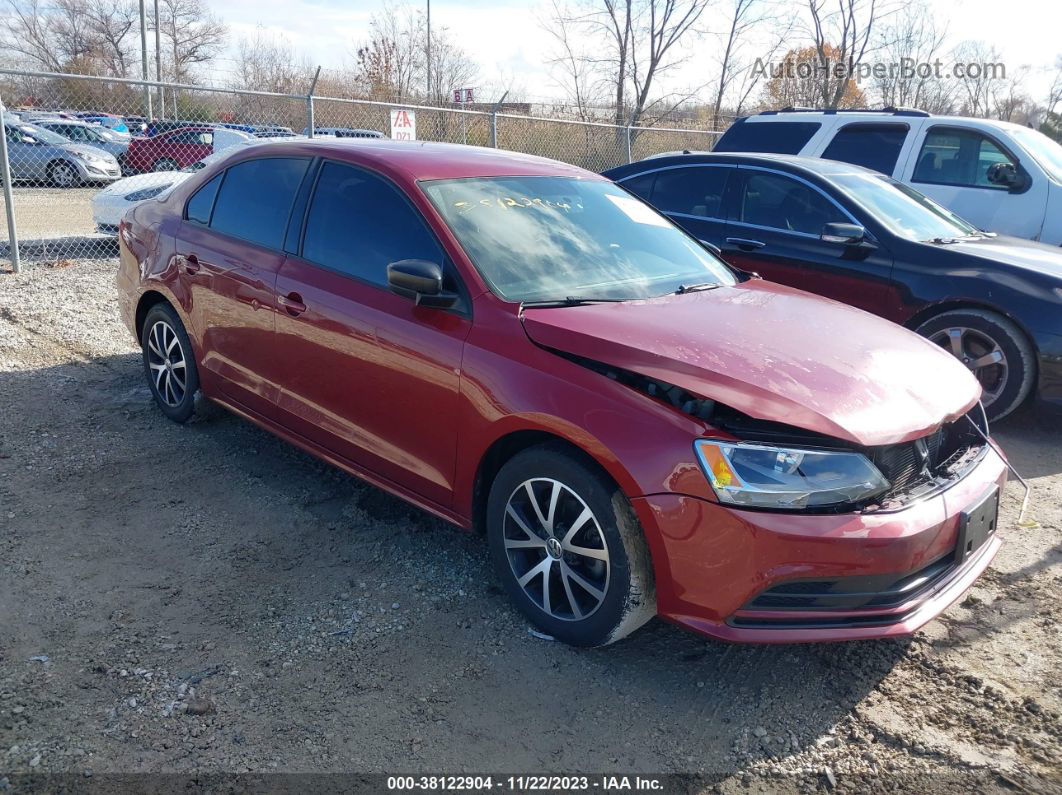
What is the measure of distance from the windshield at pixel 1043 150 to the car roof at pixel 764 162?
95.7 inches

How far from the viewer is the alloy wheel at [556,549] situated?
2.99 m

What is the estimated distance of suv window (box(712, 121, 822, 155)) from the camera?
368 inches

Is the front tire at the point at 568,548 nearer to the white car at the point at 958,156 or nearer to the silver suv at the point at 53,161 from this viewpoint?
the white car at the point at 958,156

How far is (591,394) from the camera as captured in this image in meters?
2.90

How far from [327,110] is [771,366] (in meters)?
25.4

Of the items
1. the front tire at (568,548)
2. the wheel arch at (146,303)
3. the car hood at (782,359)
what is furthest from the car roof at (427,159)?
the front tire at (568,548)

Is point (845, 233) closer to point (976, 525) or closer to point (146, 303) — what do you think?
point (976, 525)

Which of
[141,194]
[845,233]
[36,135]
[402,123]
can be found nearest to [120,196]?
[141,194]

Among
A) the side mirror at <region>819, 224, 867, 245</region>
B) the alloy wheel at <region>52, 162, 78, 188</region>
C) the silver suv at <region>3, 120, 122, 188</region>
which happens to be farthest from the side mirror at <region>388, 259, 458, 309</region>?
the alloy wheel at <region>52, 162, 78, 188</region>

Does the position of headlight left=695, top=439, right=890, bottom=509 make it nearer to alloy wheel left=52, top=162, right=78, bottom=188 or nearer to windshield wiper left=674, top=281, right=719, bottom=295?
windshield wiper left=674, top=281, right=719, bottom=295

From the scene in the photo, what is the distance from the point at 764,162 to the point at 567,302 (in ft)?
13.2

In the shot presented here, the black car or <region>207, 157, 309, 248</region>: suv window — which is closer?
<region>207, 157, 309, 248</region>: suv window

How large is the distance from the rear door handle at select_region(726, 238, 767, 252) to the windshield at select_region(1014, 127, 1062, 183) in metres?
3.67

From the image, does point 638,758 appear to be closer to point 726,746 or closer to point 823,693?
point 726,746
